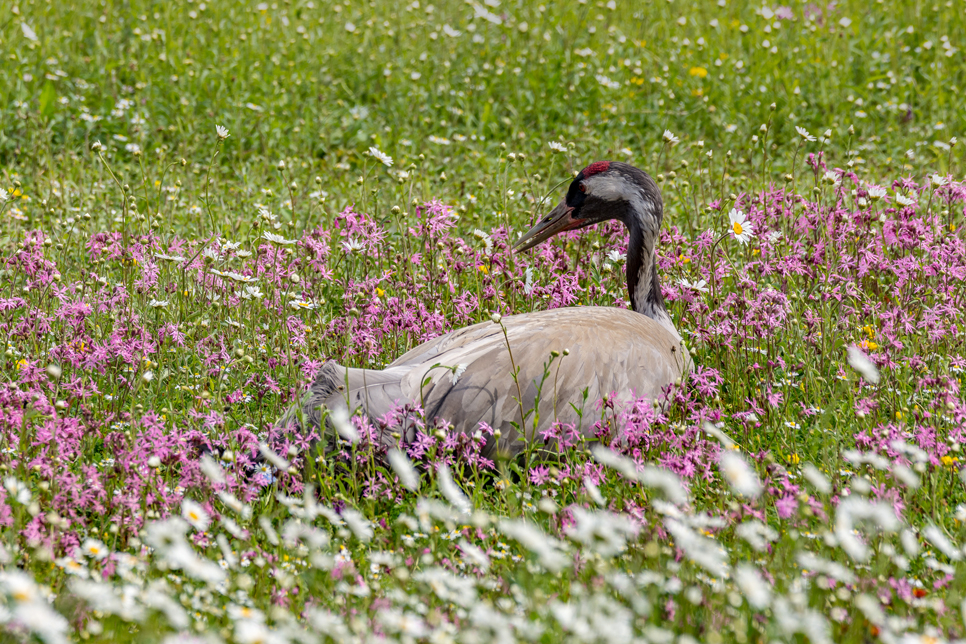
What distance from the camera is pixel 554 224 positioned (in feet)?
17.2

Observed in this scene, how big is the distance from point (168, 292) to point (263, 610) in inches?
100

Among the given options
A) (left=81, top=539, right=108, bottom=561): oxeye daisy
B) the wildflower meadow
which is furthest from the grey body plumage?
(left=81, top=539, right=108, bottom=561): oxeye daisy

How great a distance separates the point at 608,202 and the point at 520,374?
1528mm

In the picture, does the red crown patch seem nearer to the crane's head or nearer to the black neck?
the crane's head

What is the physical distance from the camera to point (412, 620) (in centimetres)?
233

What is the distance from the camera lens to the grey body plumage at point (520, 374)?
3.82m

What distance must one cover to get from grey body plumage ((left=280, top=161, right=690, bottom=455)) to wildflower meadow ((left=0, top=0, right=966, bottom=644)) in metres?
0.10

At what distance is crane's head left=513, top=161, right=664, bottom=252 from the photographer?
16.9ft

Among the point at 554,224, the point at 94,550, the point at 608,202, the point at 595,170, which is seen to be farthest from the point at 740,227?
the point at 94,550

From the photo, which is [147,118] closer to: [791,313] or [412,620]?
[791,313]

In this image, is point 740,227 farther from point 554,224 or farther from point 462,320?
point 462,320

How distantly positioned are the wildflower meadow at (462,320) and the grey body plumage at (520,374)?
10cm

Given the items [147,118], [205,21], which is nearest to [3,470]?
[147,118]

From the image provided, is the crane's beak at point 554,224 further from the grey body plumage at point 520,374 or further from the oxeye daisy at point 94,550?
the oxeye daisy at point 94,550
